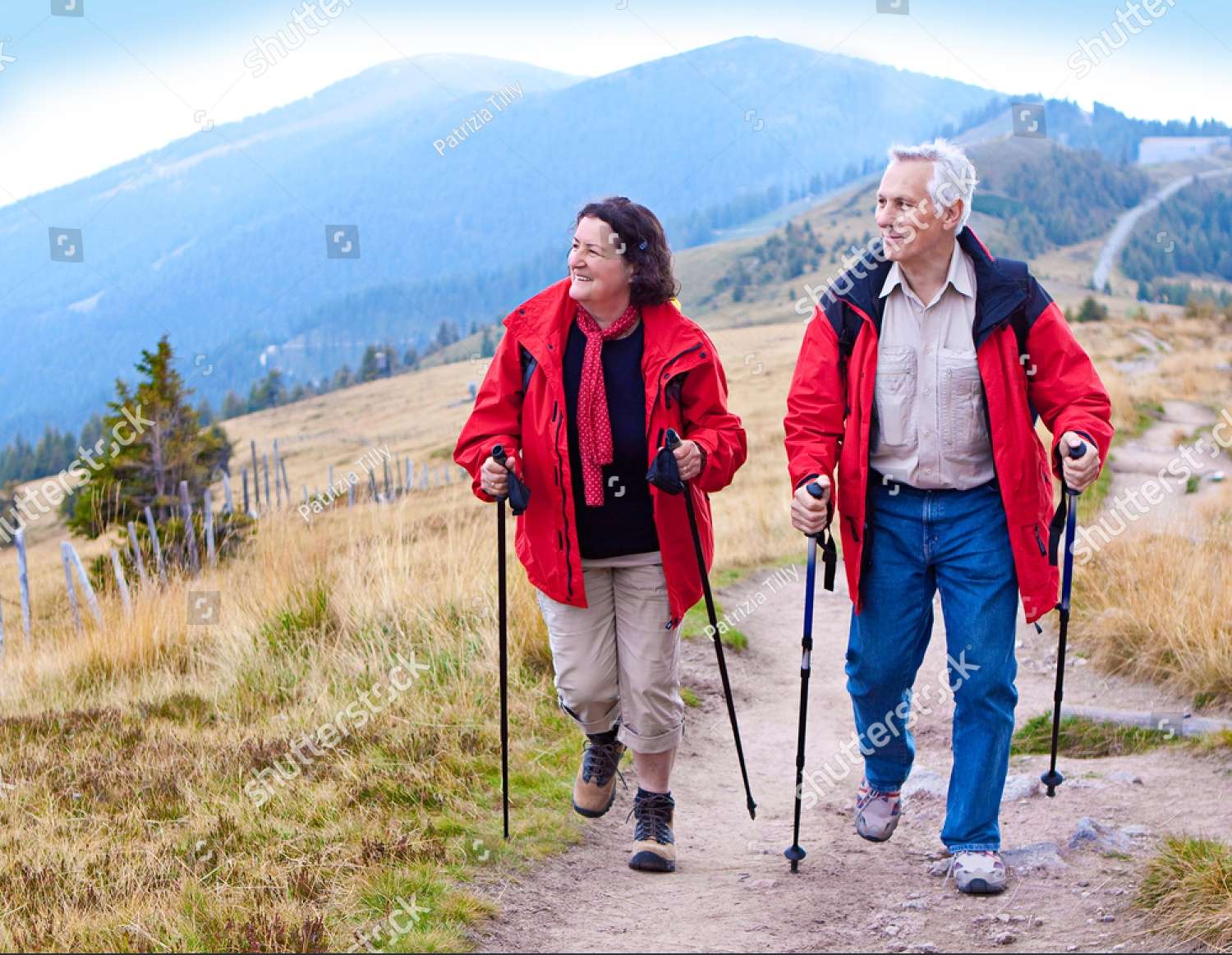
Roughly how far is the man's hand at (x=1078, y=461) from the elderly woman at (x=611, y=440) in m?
1.10

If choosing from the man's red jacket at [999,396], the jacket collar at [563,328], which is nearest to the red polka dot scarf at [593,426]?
the jacket collar at [563,328]

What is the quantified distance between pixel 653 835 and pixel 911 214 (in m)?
2.47

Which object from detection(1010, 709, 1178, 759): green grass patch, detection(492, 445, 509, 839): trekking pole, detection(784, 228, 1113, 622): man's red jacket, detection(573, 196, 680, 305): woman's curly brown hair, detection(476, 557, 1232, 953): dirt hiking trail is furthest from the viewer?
detection(1010, 709, 1178, 759): green grass patch

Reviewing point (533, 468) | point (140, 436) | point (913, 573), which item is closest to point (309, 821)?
point (533, 468)

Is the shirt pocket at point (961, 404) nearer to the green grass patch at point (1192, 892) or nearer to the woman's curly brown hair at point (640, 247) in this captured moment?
the woman's curly brown hair at point (640, 247)

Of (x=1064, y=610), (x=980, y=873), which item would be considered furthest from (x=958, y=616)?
(x=980, y=873)

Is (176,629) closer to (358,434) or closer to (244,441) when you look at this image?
(358,434)

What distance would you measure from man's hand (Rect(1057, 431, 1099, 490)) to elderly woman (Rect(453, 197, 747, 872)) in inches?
43.4

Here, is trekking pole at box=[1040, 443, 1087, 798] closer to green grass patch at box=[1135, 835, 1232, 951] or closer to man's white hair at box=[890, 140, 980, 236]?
green grass patch at box=[1135, 835, 1232, 951]

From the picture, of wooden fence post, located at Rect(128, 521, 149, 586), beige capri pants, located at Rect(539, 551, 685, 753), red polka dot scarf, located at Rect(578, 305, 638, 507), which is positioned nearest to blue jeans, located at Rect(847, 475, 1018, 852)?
Answer: beige capri pants, located at Rect(539, 551, 685, 753)

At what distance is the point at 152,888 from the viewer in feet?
13.7

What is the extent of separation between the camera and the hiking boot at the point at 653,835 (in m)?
4.63

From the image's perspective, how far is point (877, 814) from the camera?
4637 millimetres

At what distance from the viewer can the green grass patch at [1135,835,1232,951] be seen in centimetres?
353
